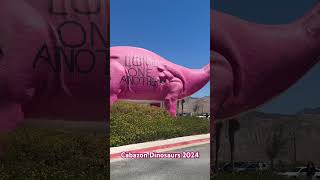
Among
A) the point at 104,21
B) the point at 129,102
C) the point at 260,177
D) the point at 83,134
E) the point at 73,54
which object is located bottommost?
the point at 260,177

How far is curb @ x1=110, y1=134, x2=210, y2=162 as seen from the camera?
5.39 meters

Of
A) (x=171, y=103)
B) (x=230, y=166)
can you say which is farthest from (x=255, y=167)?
(x=171, y=103)

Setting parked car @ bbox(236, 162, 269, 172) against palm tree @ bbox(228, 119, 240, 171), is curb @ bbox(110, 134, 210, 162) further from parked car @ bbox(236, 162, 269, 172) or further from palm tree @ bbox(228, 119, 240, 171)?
parked car @ bbox(236, 162, 269, 172)

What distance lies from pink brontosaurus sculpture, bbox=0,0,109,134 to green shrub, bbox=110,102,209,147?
23 centimetres

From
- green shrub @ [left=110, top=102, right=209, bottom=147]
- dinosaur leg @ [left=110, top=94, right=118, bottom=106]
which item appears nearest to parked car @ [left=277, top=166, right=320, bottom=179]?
green shrub @ [left=110, top=102, right=209, bottom=147]

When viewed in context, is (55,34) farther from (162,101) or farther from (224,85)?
(224,85)

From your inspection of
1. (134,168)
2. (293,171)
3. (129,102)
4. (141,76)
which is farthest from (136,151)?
(293,171)

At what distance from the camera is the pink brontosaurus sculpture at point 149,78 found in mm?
5422

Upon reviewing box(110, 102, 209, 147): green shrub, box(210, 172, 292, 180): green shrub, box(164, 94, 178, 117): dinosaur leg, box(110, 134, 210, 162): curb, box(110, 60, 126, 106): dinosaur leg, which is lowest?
box(210, 172, 292, 180): green shrub

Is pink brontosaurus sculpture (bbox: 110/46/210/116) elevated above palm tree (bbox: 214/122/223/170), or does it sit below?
above

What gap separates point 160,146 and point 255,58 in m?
1.51

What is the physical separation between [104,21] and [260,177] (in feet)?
8.41

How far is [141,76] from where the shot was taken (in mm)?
5754

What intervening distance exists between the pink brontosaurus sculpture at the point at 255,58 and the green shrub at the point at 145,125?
378 millimetres
